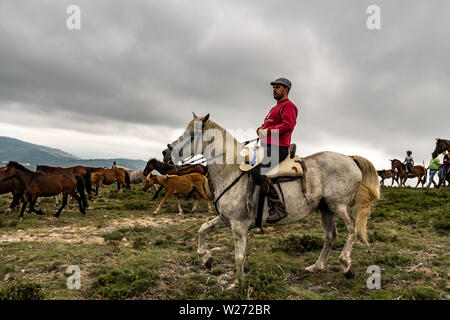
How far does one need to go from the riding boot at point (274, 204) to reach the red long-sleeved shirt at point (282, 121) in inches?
35.7

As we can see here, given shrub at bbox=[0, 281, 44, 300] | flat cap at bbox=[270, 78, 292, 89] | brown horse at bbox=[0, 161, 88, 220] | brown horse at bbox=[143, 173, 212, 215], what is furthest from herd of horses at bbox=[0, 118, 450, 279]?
brown horse at bbox=[0, 161, 88, 220]

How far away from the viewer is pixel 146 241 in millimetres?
9383

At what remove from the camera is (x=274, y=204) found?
556cm

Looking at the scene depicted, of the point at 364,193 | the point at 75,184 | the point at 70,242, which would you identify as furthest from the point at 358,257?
the point at 75,184

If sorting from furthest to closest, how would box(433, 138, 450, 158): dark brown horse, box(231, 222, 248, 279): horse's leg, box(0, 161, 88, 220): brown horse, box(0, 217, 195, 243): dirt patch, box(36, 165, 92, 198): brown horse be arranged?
1. box(433, 138, 450, 158): dark brown horse
2. box(36, 165, 92, 198): brown horse
3. box(0, 161, 88, 220): brown horse
4. box(0, 217, 195, 243): dirt patch
5. box(231, 222, 248, 279): horse's leg

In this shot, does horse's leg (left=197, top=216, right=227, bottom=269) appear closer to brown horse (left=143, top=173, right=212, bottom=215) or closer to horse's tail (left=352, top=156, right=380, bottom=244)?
horse's tail (left=352, top=156, right=380, bottom=244)

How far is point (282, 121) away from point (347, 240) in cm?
308

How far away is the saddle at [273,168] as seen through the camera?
557 centimetres

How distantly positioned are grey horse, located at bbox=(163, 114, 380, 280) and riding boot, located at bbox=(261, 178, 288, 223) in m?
0.16

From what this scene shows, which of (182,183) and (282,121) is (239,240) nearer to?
(282,121)

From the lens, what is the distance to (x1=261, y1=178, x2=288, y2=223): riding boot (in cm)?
555

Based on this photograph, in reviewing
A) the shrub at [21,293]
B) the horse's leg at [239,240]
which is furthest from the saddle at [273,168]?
the shrub at [21,293]
